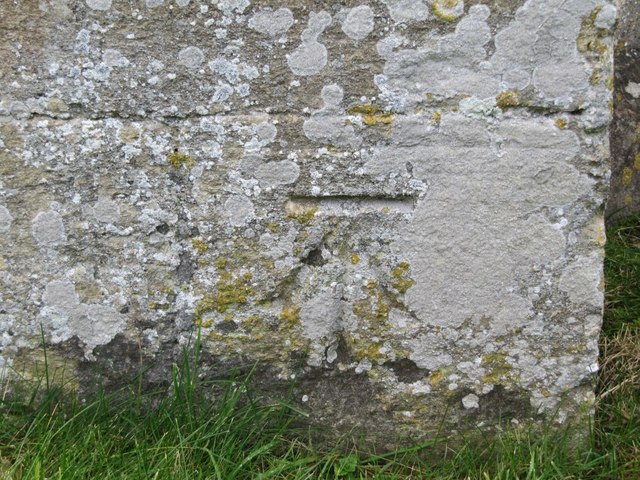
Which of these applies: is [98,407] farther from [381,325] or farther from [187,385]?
[381,325]

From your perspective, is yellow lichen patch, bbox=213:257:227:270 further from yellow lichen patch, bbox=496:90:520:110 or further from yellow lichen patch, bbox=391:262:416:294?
yellow lichen patch, bbox=496:90:520:110

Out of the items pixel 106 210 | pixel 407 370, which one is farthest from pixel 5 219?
pixel 407 370

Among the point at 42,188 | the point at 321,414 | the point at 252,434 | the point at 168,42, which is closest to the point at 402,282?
the point at 321,414

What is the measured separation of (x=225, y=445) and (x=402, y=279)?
713mm

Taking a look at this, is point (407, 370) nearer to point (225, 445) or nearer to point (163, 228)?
point (225, 445)

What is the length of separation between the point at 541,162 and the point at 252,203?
2.76ft

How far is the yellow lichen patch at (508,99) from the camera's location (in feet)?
6.62

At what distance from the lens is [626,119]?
9.69ft

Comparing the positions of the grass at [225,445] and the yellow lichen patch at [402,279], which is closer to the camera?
the grass at [225,445]

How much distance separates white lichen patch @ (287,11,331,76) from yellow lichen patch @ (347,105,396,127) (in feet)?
0.50

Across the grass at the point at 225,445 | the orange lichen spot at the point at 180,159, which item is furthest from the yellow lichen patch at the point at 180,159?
the grass at the point at 225,445

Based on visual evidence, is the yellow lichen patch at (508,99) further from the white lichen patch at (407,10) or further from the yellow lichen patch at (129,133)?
the yellow lichen patch at (129,133)

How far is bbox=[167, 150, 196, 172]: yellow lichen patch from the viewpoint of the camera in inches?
83.3

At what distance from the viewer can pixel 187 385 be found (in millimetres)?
2191
